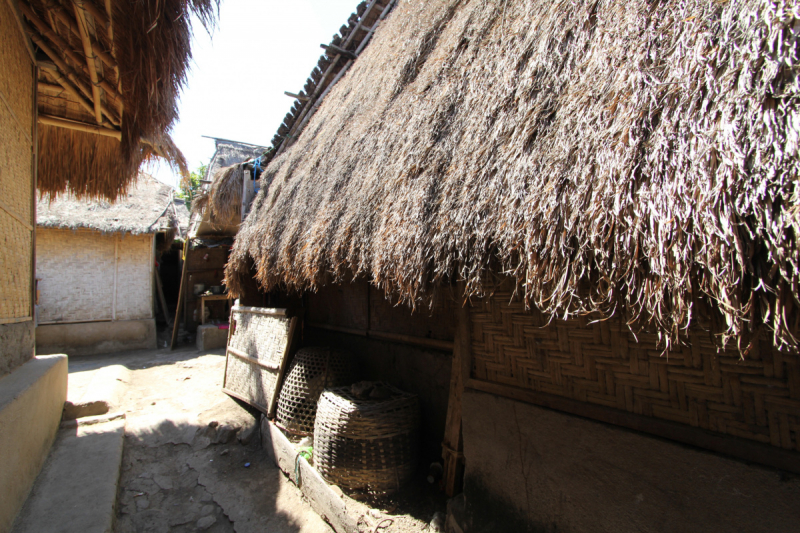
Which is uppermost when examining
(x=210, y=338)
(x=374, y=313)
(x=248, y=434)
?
(x=374, y=313)

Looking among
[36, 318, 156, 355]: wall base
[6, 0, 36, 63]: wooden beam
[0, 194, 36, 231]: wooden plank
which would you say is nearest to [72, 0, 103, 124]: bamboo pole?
[6, 0, 36, 63]: wooden beam

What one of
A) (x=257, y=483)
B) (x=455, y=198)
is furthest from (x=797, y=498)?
(x=257, y=483)

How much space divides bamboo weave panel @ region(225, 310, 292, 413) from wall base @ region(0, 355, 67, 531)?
5.89ft

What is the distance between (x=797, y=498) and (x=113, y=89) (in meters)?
4.84

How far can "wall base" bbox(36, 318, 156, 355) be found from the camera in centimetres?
805

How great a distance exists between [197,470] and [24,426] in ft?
5.85

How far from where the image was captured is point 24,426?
237 cm

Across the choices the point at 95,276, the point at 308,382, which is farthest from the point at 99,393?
the point at 95,276

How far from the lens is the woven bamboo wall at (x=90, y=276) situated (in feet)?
26.7

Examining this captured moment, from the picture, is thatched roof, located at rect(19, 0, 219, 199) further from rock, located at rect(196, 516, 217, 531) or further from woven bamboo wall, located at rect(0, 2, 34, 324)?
rock, located at rect(196, 516, 217, 531)

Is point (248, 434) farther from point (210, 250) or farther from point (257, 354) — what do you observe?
point (210, 250)

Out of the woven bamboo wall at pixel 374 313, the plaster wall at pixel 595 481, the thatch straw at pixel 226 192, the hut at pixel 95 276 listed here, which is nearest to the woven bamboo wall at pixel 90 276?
the hut at pixel 95 276

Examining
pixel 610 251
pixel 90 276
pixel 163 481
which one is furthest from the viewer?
pixel 90 276

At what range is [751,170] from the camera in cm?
99
